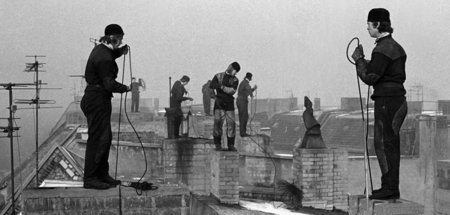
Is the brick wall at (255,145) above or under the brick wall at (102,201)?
under

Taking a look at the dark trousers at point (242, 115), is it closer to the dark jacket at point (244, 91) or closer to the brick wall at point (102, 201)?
the dark jacket at point (244, 91)

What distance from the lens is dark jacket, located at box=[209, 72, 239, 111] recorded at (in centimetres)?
1302

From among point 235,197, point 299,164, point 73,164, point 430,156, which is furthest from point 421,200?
point 73,164

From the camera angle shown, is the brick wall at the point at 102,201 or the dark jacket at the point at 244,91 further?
the dark jacket at the point at 244,91

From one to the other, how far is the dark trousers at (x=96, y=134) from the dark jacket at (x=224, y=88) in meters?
6.91

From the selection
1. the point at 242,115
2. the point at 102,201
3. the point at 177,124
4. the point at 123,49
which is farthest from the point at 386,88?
the point at 242,115

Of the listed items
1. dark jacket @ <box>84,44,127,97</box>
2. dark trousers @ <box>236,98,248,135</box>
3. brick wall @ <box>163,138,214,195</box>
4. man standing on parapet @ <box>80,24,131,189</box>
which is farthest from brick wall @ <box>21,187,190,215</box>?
dark trousers @ <box>236,98,248,135</box>

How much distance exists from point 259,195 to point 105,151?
10.1 metres

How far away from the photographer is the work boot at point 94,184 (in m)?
5.98

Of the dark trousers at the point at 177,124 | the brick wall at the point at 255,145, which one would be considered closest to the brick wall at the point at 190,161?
the dark trousers at the point at 177,124

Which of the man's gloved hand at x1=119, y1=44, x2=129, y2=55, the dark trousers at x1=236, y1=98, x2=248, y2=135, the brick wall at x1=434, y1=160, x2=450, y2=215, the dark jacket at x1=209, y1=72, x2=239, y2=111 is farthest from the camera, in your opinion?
the dark trousers at x1=236, y1=98, x2=248, y2=135

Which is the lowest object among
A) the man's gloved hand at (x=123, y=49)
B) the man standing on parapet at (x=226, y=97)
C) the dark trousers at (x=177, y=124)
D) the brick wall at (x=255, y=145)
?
the brick wall at (x=255, y=145)

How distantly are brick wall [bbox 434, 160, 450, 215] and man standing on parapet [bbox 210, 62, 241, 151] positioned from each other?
7.54m

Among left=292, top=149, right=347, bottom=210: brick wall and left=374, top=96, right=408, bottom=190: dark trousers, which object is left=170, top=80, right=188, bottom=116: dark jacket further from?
left=374, top=96, right=408, bottom=190: dark trousers
